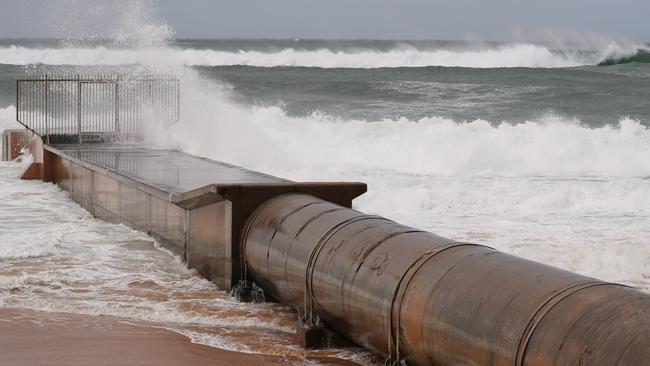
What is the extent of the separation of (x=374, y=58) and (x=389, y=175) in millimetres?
43472

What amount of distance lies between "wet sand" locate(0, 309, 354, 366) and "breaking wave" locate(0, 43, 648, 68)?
160 ft

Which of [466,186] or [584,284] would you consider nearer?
[584,284]

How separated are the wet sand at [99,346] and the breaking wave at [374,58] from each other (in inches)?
1914

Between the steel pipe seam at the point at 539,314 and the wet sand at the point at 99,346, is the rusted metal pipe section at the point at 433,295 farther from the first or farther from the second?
the wet sand at the point at 99,346

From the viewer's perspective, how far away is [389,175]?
695 inches

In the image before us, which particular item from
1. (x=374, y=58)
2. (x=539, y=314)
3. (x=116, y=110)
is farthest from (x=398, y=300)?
(x=374, y=58)

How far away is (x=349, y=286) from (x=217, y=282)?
7.70 feet

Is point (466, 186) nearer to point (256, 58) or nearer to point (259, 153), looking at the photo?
point (259, 153)

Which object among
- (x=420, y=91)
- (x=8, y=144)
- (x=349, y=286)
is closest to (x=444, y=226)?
(x=349, y=286)

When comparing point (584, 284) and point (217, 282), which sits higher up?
point (584, 284)

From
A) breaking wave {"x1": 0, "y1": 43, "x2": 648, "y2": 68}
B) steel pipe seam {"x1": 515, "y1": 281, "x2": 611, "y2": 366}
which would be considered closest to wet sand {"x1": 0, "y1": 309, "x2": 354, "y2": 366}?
steel pipe seam {"x1": 515, "y1": 281, "x2": 611, "y2": 366}

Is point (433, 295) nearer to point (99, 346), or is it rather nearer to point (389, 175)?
point (99, 346)

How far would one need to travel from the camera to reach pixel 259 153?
59.5 feet

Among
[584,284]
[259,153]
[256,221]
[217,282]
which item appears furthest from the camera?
[259,153]
